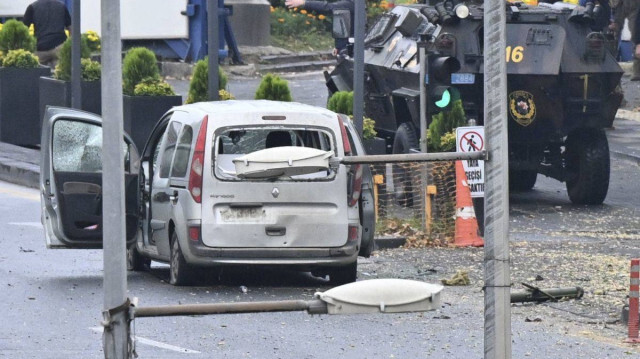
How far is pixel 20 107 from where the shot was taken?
2327cm

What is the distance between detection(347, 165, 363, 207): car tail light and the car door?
148cm

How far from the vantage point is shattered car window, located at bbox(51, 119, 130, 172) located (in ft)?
41.7

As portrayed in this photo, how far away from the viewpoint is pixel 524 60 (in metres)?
19.1

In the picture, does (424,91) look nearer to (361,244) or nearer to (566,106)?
(566,106)

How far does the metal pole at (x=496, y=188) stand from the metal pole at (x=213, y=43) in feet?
38.3

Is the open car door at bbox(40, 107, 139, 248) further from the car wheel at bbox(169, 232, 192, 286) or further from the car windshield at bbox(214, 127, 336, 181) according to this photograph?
the car windshield at bbox(214, 127, 336, 181)

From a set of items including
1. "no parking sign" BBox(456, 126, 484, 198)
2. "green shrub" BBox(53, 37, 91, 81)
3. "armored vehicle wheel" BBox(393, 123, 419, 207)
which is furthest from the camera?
"green shrub" BBox(53, 37, 91, 81)

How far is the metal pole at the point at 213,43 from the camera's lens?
17781 mm

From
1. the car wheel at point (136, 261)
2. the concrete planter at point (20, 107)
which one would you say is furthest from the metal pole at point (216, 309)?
the concrete planter at point (20, 107)

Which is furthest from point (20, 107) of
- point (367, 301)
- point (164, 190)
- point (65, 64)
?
point (367, 301)

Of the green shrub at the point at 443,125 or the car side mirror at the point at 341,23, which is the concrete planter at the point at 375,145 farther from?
the car side mirror at the point at 341,23

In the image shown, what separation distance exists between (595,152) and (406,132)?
97.9 inches

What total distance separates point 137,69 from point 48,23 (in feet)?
19.4

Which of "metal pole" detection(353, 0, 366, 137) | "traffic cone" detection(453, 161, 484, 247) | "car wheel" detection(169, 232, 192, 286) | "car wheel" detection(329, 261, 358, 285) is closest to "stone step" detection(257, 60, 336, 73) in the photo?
"metal pole" detection(353, 0, 366, 137)
